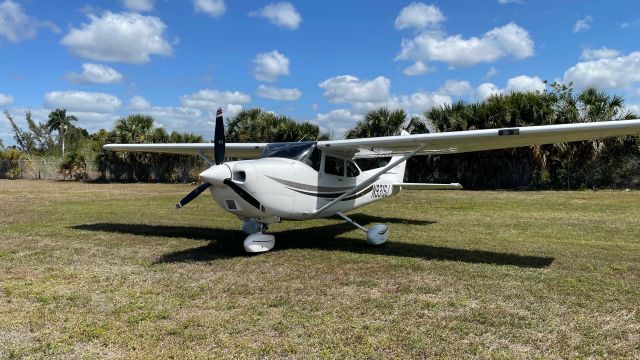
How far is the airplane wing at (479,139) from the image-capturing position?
6686mm

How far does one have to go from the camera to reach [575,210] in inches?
512

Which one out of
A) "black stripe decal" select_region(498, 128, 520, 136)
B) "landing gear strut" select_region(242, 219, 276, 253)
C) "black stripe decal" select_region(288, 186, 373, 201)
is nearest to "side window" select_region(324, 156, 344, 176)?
"black stripe decal" select_region(288, 186, 373, 201)

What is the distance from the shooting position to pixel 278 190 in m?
7.47

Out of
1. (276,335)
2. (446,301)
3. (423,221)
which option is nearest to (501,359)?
(446,301)

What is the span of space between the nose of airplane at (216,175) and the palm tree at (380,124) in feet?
60.3

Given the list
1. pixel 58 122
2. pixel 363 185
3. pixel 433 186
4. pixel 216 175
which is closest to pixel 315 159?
pixel 363 185

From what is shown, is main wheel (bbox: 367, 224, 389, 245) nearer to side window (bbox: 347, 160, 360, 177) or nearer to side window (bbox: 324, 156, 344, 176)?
side window (bbox: 324, 156, 344, 176)

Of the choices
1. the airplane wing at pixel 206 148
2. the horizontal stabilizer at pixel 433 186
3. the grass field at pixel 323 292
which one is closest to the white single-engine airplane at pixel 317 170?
the grass field at pixel 323 292

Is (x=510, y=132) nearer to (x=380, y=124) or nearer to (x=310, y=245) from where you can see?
(x=310, y=245)

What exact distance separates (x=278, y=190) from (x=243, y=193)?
686 mm

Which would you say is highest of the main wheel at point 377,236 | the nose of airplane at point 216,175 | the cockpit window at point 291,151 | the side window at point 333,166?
the cockpit window at point 291,151

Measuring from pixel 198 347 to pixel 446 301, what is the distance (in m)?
2.62

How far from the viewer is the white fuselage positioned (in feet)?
22.9

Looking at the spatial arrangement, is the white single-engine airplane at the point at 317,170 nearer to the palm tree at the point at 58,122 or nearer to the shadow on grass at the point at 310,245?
the shadow on grass at the point at 310,245
